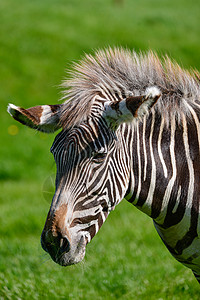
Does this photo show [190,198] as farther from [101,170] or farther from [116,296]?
[116,296]

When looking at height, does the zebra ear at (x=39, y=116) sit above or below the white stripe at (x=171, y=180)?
above

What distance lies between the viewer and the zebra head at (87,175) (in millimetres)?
3203

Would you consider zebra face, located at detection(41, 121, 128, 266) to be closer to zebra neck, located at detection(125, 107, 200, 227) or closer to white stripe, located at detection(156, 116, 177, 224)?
zebra neck, located at detection(125, 107, 200, 227)

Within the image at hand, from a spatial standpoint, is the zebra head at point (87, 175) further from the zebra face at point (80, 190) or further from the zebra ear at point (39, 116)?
the zebra ear at point (39, 116)

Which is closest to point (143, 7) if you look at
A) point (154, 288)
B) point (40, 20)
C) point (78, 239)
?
point (40, 20)

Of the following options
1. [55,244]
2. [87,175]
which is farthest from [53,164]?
[55,244]

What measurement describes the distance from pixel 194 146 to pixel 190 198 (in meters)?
0.41

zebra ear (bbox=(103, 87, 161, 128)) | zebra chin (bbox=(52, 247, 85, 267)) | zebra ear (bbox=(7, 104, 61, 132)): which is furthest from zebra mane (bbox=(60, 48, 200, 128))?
zebra chin (bbox=(52, 247, 85, 267))

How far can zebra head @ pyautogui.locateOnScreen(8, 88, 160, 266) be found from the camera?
3.20 meters

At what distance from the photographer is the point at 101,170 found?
11.0ft

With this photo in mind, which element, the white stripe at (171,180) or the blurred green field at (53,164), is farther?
the blurred green field at (53,164)

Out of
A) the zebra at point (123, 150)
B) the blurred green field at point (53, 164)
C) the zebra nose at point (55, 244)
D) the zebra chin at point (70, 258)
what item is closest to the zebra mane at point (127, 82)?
the zebra at point (123, 150)

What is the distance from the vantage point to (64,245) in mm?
3211

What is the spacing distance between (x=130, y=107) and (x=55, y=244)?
1060 millimetres
